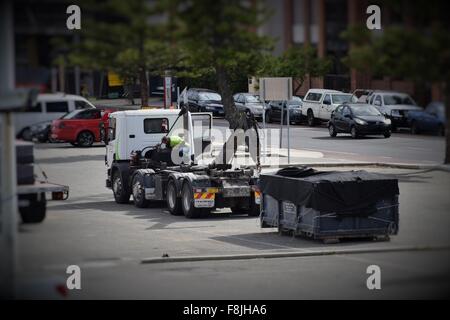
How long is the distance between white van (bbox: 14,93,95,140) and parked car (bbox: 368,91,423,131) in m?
1.94

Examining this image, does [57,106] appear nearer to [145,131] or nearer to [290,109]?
[290,109]

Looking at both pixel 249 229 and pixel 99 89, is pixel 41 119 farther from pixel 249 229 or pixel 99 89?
pixel 249 229

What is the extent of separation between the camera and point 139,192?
71.1ft

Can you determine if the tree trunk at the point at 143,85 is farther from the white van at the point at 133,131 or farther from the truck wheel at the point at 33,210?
the white van at the point at 133,131

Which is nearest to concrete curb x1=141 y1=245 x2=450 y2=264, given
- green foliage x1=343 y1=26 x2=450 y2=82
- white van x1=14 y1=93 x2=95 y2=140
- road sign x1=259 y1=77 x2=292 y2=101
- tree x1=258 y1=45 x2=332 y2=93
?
road sign x1=259 y1=77 x2=292 y2=101

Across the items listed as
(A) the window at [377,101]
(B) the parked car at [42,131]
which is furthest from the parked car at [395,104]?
(B) the parked car at [42,131]

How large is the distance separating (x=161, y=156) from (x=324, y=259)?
7842mm

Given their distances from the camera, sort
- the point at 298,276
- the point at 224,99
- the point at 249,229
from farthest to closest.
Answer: the point at 249,229 → the point at 298,276 → the point at 224,99

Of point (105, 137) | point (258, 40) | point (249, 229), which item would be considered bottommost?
point (249, 229)

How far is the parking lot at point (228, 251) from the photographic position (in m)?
6.87

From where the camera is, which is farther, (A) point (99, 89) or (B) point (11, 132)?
(A) point (99, 89)

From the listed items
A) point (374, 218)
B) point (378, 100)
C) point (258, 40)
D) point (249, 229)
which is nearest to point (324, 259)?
point (374, 218)

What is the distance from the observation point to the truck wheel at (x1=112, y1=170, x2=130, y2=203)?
2239 cm

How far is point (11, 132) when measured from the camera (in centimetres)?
625
